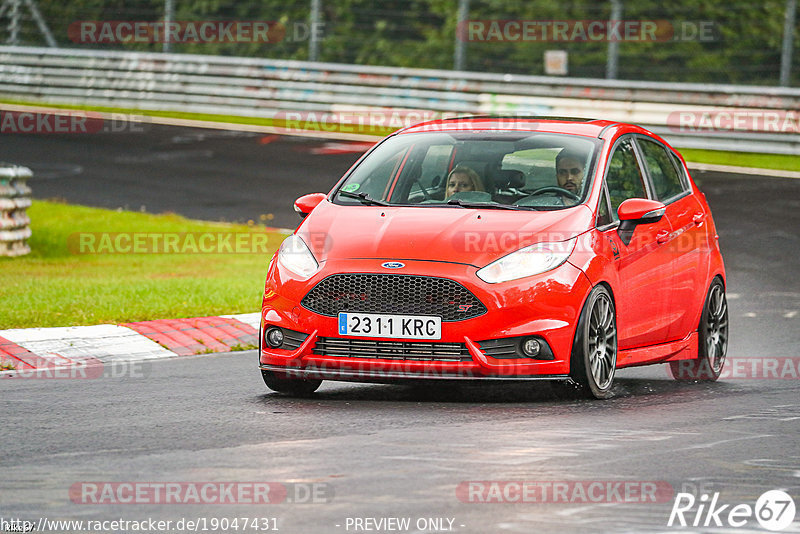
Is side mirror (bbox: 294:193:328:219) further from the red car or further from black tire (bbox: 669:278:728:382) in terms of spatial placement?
black tire (bbox: 669:278:728:382)

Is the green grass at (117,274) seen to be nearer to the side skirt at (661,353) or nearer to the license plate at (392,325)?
the license plate at (392,325)

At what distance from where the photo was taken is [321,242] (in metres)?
8.96

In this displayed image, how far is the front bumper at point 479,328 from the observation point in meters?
8.46

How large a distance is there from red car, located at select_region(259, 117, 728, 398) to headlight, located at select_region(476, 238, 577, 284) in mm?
11

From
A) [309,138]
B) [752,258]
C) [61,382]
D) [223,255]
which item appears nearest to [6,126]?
[309,138]

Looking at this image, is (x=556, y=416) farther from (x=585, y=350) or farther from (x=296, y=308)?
(x=296, y=308)

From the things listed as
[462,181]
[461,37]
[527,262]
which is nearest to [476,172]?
[462,181]

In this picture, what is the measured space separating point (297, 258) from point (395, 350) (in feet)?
2.85

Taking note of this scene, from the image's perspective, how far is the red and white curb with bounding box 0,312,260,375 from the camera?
34.4 feet

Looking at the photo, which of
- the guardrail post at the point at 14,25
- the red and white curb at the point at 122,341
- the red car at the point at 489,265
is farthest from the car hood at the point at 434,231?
the guardrail post at the point at 14,25

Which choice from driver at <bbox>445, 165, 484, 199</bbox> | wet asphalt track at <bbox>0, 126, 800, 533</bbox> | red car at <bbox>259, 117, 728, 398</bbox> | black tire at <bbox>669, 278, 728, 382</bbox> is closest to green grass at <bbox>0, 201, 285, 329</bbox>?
wet asphalt track at <bbox>0, 126, 800, 533</bbox>

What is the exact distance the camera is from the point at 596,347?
29.2ft

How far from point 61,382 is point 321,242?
1971 millimetres

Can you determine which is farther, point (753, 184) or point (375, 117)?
point (375, 117)
